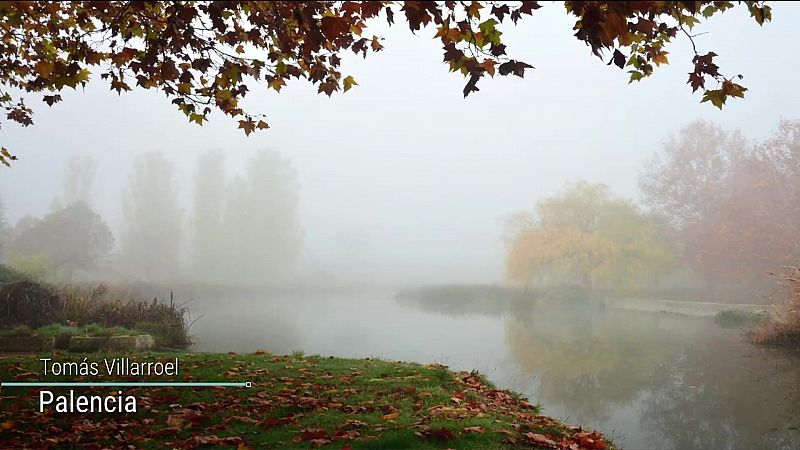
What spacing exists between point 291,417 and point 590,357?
1265 cm

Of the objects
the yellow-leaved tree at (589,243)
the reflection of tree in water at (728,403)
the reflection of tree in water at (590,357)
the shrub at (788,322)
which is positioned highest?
the yellow-leaved tree at (589,243)

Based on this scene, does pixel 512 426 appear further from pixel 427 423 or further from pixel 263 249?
pixel 263 249

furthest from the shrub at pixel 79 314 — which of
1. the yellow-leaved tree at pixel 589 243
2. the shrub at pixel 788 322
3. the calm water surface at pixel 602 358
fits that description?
the yellow-leaved tree at pixel 589 243

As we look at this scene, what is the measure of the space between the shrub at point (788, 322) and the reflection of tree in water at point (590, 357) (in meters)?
2.46

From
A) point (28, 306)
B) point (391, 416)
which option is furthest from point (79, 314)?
point (391, 416)

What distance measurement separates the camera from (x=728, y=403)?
9.41 metres

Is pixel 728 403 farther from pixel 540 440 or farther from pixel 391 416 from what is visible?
pixel 391 416

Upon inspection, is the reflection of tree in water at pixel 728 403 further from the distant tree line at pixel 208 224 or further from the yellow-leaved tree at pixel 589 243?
the distant tree line at pixel 208 224

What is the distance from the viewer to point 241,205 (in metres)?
49.3

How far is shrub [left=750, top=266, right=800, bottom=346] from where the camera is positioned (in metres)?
12.0

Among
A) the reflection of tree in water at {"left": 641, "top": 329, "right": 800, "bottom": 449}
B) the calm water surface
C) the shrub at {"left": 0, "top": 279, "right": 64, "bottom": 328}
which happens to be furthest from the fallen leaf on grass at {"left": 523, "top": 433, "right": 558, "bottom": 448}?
the shrub at {"left": 0, "top": 279, "right": 64, "bottom": 328}

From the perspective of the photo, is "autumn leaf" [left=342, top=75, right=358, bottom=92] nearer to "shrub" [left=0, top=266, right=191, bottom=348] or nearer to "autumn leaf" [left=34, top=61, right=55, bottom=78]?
"autumn leaf" [left=34, top=61, right=55, bottom=78]

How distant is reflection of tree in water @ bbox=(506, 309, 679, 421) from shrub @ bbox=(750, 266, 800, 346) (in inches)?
96.8

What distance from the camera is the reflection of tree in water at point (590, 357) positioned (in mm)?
10633
